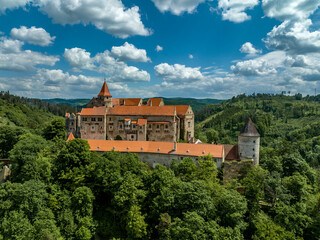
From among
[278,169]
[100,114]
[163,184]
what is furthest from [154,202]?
[100,114]

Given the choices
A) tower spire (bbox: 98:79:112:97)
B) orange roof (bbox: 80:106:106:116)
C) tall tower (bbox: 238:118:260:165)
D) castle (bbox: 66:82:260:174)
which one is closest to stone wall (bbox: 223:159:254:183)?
castle (bbox: 66:82:260:174)

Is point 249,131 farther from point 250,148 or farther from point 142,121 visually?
point 142,121

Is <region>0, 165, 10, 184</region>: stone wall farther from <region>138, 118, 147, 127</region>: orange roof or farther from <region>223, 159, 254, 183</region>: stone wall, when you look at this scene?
<region>223, 159, 254, 183</region>: stone wall

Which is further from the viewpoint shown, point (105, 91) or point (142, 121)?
point (105, 91)

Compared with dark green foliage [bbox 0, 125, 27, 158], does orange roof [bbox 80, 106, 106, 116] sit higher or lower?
higher

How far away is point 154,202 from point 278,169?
93.3 feet

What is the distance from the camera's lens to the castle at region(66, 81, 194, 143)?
2574 inches

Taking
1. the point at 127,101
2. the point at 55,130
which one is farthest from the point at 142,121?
the point at 55,130

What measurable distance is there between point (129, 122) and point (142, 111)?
16.8 feet

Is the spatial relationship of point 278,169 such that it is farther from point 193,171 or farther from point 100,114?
point 100,114

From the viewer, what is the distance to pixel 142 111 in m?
67.8

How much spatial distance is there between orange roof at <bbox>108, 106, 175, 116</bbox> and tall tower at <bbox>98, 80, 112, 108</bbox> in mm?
2585

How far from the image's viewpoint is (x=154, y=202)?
121ft

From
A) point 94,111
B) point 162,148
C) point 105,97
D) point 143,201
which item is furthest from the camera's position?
point 105,97
